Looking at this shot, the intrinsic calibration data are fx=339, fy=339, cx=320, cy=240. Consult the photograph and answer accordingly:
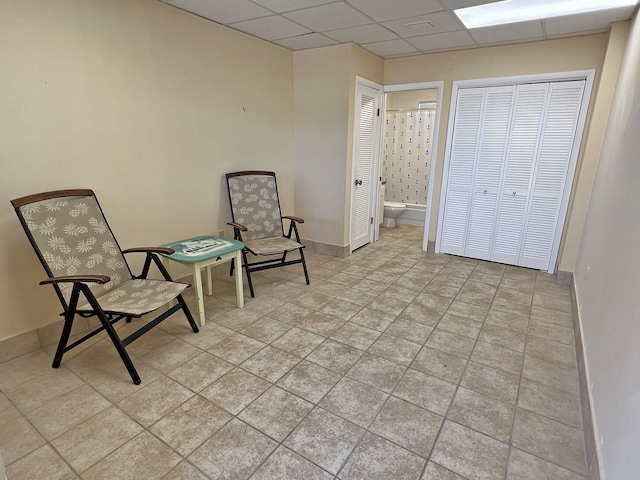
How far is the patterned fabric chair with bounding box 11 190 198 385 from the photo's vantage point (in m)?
1.93

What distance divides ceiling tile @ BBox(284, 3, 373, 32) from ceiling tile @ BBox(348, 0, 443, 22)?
0.33 feet

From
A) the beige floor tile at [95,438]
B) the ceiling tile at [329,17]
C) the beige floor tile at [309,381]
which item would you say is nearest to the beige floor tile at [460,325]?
the beige floor tile at [309,381]

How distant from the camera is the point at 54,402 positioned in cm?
180

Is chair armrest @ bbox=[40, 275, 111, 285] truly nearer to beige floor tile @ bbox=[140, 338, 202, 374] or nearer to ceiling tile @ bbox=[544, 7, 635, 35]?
beige floor tile @ bbox=[140, 338, 202, 374]

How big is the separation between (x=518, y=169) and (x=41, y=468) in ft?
14.6

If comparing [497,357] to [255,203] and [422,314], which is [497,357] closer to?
[422,314]

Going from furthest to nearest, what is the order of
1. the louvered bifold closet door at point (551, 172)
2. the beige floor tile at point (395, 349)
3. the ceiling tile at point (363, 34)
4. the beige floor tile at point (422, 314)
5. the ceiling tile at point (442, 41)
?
the louvered bifold closet door at point (551, 172)
the ceiling tile at point (442, 41)
the ceiling tile at point (363, 34)
the beige floor tile at point (422, 314)
the beige floor tile at point (395, 349)

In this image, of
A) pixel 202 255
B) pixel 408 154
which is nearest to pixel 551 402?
pixel 202 255

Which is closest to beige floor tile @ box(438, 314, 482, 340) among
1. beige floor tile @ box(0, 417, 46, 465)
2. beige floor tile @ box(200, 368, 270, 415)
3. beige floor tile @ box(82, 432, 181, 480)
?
beige floor tile @ box(200, 368, 270, 415)

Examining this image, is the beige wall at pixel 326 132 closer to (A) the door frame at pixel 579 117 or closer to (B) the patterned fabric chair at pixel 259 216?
(B) the patterned fabric chair at pixel 259 216

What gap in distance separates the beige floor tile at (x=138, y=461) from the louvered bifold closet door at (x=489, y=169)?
3.82m

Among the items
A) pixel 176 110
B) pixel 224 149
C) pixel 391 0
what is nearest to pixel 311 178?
pixel 224 149

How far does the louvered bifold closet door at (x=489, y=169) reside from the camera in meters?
3.71

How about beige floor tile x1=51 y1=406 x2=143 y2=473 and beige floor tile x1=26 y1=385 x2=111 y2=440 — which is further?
beige floor tile x1=26 y1=385 x2=111 y2=440
